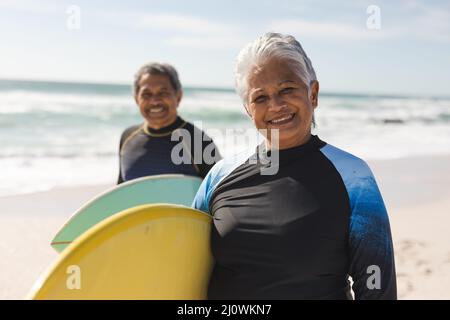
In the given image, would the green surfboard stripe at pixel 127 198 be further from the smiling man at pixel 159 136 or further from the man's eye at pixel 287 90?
the man's eye at pixel 287 90

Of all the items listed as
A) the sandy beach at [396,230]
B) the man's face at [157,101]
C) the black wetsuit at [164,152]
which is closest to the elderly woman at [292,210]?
the black wetsuit at [164,152]

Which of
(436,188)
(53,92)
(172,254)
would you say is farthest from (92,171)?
(53,92)

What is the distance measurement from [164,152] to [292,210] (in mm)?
1664

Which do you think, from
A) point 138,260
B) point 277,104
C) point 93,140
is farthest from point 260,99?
point 93,140

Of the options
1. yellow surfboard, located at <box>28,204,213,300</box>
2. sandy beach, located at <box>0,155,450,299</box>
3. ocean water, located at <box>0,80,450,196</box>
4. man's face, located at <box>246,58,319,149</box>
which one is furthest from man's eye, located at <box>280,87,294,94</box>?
ocean water, located at <box>0,80,450,196</box>

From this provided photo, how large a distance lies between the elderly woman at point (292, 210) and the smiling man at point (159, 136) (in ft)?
4.34

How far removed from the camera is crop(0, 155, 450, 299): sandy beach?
377cm

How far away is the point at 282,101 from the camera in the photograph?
150cm

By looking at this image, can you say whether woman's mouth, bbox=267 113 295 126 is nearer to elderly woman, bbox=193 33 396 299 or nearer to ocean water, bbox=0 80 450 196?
elderly woman, bbox=193 33 396 299

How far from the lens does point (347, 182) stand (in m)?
1.40

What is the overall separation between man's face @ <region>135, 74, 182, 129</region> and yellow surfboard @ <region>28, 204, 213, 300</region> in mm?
1530

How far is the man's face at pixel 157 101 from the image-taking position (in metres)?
3.06

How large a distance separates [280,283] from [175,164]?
5.34 feet
